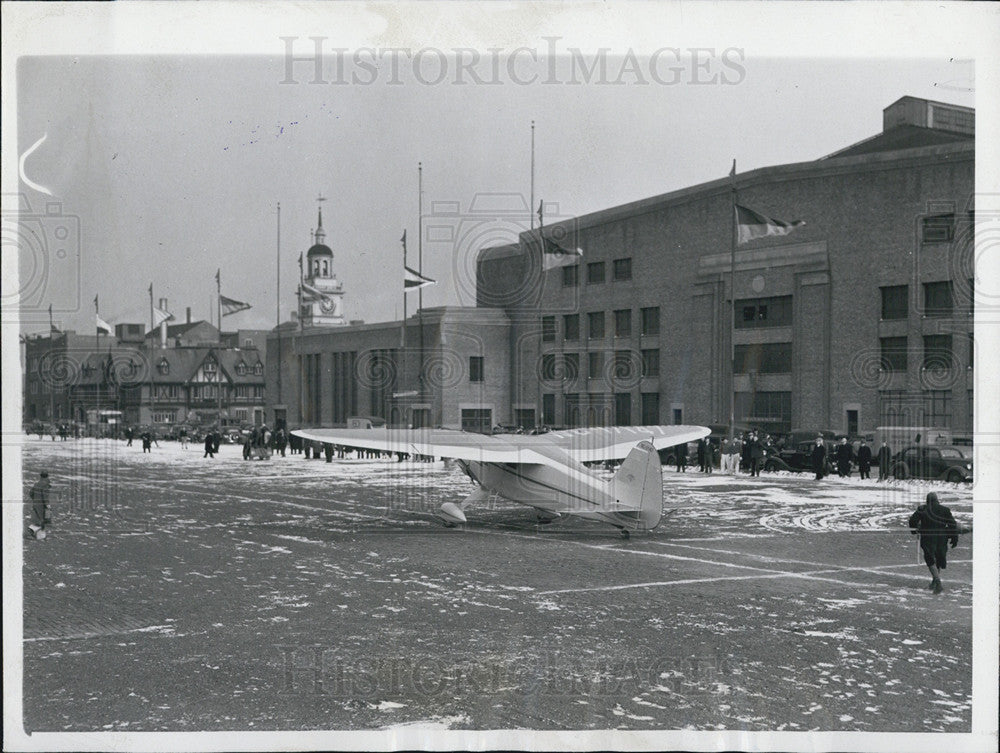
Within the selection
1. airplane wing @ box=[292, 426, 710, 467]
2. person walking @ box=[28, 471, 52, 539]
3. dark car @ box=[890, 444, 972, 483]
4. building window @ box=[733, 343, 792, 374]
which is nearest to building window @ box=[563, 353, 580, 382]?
building window @ box=[733, 343, 792, 374]

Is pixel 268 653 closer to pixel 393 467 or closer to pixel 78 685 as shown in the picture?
pixel 78 685

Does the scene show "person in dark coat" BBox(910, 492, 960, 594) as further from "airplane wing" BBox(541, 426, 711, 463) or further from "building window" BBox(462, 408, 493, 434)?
"building window" BBox(462, 408, 493, 434)

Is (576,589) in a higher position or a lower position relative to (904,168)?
lower

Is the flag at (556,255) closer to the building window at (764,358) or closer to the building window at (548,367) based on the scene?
the building window at (764,358)

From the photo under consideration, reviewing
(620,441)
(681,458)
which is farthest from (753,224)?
(620,441)

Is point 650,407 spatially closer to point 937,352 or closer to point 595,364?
point 595,364

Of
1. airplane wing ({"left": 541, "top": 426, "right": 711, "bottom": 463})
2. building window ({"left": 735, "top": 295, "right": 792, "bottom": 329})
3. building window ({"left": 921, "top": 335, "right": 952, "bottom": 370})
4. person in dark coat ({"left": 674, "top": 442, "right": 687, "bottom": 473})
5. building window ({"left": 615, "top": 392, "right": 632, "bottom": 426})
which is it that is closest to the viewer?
airplane wing ({"left": 541, "top": 426, "right": 711, "bottom": 463})

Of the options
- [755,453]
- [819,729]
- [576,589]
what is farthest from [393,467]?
[819,729]
